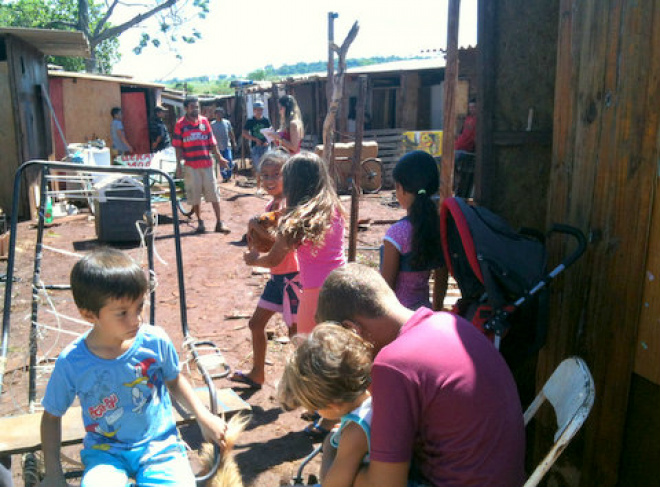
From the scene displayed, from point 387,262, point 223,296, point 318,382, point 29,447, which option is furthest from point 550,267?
point 223,296

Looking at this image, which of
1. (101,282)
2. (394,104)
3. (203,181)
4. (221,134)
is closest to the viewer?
(101,282)

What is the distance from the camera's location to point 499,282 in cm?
286

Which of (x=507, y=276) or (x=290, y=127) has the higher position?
(x=290, y=127)

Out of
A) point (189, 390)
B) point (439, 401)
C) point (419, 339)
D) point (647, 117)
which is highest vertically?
point (647, 117)

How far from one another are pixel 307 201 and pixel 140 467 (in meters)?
1.92

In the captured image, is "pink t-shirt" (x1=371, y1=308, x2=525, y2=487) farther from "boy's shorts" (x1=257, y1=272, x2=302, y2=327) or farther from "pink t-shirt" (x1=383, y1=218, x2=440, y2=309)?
"boy's shorts" (x1=257, y1=272, x2=302, y2=327)

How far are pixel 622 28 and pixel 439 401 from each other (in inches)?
72.1

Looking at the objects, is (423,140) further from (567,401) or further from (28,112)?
(567,401)

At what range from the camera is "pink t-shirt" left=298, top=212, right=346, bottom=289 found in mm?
4059

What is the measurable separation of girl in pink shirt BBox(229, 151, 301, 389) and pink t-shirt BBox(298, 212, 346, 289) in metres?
0.24

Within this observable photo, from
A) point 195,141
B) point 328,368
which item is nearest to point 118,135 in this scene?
point 195,141

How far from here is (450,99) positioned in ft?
16.9

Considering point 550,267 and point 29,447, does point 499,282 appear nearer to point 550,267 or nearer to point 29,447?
point 550,267

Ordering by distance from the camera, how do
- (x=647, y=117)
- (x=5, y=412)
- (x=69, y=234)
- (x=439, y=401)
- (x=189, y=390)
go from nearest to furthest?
(x=439, y=401), (x=647, y=117), (x=189, y=390), (x=5, y=412), (x=69, y=234)
